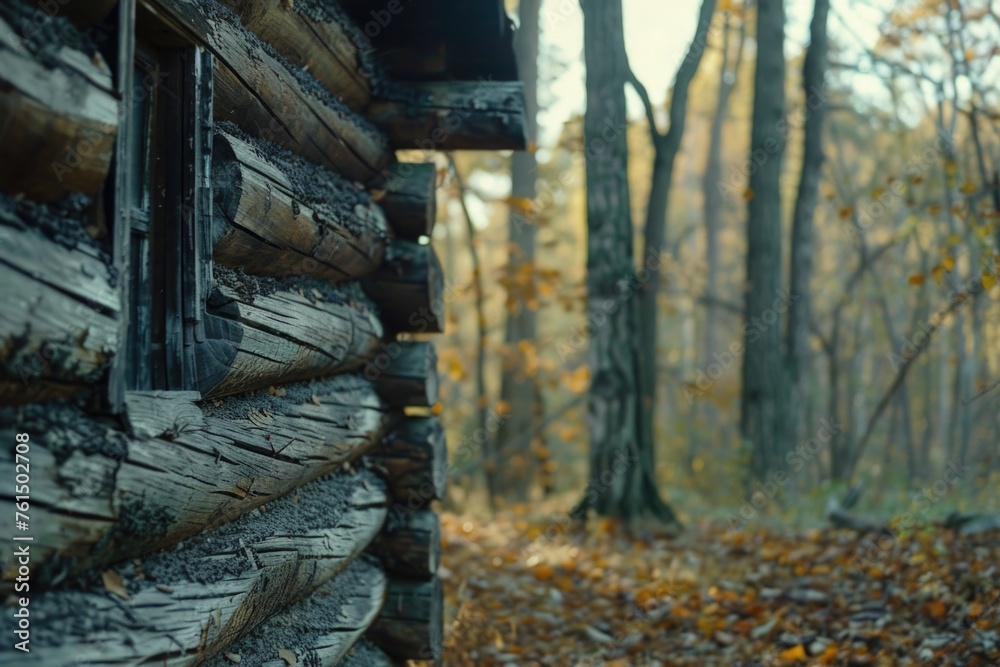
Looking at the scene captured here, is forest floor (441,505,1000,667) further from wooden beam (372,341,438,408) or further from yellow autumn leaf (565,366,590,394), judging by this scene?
yellow autumn leaf (565,366,590,394)

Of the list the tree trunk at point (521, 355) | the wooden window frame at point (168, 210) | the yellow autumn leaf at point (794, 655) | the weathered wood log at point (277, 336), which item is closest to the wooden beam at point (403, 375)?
the weathered wood log at point (277, 336)

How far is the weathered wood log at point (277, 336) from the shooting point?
2742 millimetres

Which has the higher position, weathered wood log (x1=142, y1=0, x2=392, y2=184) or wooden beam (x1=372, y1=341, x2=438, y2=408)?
weathered wood log (x1=142, y1=0, x2=392, y2=184)

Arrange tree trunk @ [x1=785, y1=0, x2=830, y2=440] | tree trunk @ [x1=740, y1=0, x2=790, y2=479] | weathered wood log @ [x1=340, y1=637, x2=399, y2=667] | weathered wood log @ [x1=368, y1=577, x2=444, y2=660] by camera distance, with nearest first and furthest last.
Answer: weathered wood log @ [x1=340, y1=637, x2=399, y2=667]
weathered wood log @ [x1=368, y1=577, x2=444, y2=660]
tree trunk @ [x1=740, y1=0, x2=790, y2=479]
tree trunk @ [x1=785, y1=0, x2=830, y2=440]

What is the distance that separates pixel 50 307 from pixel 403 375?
2693 mm

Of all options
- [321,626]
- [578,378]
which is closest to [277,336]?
[321,626]

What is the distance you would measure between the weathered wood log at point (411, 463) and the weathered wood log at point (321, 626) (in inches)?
16.0

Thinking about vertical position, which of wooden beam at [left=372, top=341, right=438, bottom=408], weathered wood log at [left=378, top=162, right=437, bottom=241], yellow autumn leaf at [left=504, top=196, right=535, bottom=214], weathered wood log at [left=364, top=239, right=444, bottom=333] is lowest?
wooden beam at [left=372, top=341, right=438, bottom=408]

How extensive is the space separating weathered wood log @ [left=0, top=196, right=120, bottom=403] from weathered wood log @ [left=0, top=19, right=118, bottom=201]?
0.24 feet

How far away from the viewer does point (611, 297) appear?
7.97 meters

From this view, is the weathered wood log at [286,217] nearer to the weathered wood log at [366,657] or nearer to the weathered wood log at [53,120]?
the weathered wood log at [53,120]

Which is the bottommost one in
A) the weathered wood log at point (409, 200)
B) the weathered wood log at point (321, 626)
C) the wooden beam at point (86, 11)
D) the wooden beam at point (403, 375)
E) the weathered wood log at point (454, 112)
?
the weathered wood log at point (321, 626)

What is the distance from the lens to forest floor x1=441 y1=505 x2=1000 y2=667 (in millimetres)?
4867

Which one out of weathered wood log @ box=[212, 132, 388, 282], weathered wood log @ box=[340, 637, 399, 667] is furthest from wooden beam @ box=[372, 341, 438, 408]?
weathered wood log @ box=[340, 637, 399, 667]
